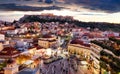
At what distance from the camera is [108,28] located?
191 ft

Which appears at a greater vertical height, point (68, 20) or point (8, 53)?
point (8, 53)

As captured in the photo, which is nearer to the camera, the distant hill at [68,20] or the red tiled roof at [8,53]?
the red tiled roof at [8,53]

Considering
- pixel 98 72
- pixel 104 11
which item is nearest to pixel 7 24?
pixel 104 11

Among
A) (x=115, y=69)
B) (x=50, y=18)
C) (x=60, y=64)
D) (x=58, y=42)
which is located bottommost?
(x=50, y=18)

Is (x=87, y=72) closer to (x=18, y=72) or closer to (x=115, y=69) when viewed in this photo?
(x=115, y=69)

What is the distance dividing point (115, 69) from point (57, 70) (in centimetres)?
575

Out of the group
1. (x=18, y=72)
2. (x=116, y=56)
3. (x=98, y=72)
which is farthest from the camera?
(x=98, y=72)

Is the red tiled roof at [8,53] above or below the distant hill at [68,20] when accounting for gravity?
above

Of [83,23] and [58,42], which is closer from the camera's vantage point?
[58,42]

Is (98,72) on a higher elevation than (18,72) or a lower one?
lower

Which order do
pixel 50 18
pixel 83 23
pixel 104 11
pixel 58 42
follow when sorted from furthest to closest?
pixel 50 18, pixel 83 23, pixel 58 42, pixel 104 11

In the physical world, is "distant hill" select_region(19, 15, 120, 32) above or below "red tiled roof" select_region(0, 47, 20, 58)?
below

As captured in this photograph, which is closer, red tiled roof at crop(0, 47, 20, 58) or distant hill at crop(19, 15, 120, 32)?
red tiled roof at crop(0, 47, 20, 58)

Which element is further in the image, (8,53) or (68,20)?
(68,20)
